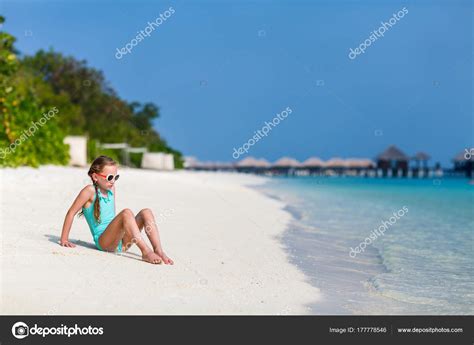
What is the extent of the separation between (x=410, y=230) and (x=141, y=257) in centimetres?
778

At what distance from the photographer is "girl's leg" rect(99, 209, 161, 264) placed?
6238mm

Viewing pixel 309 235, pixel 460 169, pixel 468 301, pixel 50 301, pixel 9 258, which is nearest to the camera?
pixel 50 301

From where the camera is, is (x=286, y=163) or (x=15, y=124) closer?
(x=15, y=124)

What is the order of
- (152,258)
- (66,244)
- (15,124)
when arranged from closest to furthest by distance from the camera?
(152,258) → (66,244) → (15,124)

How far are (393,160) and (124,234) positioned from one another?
404 feet

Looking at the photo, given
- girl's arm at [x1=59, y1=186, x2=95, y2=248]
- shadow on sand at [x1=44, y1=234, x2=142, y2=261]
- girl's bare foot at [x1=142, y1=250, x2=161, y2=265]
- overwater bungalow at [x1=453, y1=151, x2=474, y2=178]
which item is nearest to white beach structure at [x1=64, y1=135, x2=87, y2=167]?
shadow on sand at [x1=44, y1=234, x2=142, y2=261]

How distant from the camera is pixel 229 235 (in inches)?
376

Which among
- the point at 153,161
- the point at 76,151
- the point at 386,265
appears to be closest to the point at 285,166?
the point at 153,161

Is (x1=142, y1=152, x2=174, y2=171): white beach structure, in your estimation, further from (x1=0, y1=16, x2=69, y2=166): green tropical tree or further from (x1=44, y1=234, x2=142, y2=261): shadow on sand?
(x1=44, y1=234, x2=142, y2=261): shadow on sand

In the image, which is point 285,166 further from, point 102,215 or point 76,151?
point 102,215

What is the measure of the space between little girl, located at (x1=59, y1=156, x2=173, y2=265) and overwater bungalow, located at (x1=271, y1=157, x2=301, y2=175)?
13767 cm

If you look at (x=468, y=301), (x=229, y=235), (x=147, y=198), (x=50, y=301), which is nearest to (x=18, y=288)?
(x=50, y=301)

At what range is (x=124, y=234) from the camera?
6527 mm
